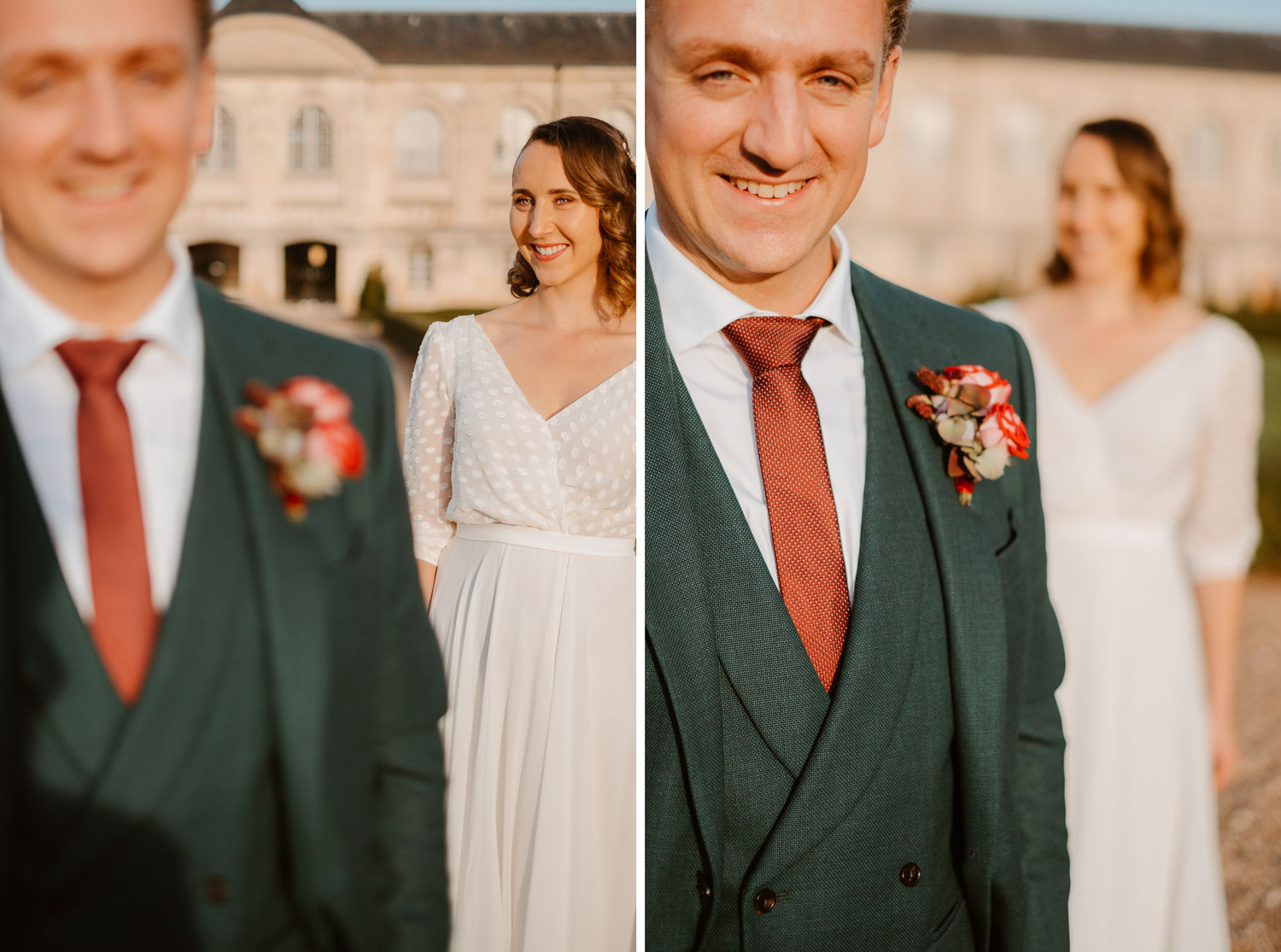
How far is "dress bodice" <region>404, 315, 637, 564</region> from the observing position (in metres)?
2.01

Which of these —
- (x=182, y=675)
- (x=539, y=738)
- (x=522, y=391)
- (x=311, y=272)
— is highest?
(x=311, y=272)

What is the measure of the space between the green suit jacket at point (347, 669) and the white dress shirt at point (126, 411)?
50mm

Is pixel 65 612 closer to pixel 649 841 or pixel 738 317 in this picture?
pixel 649 841

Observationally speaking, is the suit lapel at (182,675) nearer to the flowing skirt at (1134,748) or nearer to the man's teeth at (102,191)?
the man's teeth at (102,191)

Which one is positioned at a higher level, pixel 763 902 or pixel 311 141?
pixel 311 141

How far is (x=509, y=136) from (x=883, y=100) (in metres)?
0.81

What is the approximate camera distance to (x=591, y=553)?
2150 millimetres

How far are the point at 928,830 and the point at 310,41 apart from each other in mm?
1878

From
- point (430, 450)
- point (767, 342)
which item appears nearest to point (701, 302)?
point (767, 342)

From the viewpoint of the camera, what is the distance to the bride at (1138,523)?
2418 mm

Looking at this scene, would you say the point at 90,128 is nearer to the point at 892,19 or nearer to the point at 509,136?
the point at 509,136

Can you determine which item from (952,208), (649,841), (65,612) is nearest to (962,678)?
(649,841)

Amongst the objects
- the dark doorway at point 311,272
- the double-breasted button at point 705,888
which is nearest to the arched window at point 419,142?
the dark doorway at point 311,272

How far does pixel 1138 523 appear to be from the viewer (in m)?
2.42
